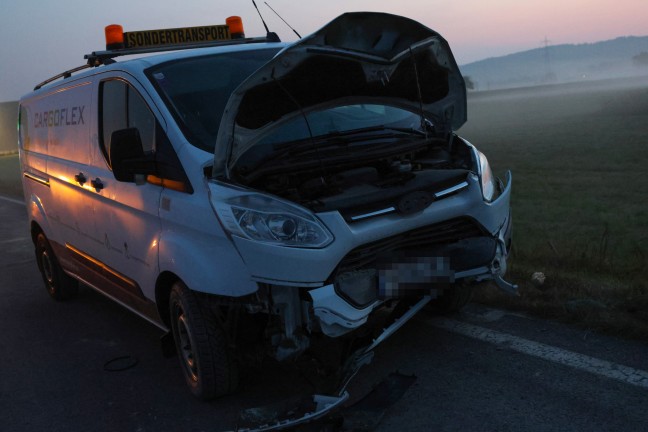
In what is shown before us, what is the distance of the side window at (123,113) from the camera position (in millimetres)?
4359

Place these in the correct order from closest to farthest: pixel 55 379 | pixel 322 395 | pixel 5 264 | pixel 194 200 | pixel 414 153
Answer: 1. pixel 322 395
2. pixel 194 200
3. pixel 414 153
4. pixel 55 379
5. pixel 5 264

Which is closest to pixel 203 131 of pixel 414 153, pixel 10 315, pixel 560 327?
pixel 414 153

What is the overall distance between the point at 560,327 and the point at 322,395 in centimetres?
181

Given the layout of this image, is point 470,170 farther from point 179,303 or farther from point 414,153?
point 179,303

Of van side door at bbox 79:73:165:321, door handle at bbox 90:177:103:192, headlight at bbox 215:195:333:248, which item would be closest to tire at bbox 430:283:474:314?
headlight at bbox 215:195:333:248

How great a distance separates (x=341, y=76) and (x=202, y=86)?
1009 mm

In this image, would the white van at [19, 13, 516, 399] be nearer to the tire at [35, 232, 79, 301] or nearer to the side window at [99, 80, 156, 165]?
the side window at [99, 80, 156, 165]

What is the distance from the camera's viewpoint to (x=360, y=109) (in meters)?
4.54

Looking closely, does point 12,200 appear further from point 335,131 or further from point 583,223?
point 335,131

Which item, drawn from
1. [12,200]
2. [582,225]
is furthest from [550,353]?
[12,200]

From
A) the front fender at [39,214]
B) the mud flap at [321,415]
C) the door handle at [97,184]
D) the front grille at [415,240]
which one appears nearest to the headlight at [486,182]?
the front grille at [415,240]

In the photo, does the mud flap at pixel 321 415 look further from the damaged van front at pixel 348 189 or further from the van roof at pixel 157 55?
the van roof at pixel 157 55

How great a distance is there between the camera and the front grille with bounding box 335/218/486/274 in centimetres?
357

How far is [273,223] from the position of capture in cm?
350
